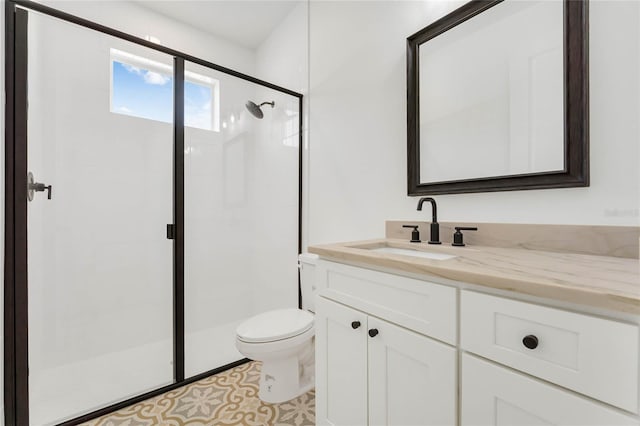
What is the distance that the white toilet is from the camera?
1.38m

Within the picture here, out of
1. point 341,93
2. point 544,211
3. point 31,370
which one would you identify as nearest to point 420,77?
point 341,93

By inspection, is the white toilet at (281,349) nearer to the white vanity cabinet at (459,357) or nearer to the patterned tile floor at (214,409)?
the patterned tile floor at (214,409)

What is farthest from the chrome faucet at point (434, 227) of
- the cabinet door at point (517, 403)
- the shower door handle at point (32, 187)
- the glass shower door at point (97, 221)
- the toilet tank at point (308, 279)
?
the shower door handle at point (32, 187)

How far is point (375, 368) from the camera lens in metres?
0.91

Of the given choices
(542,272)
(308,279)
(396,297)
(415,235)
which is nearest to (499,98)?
(415,235)

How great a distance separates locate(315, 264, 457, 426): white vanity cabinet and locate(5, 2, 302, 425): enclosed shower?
3.54 feet

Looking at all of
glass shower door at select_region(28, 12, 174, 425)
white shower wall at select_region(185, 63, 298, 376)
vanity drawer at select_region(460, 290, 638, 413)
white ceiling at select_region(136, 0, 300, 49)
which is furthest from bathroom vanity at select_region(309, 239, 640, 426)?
white ceiling at select_region(136, 0, 300, 49)

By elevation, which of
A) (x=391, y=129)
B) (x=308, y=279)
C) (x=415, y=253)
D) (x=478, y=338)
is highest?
(x=391, y=129)

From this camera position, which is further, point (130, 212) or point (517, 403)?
point (130, 212)

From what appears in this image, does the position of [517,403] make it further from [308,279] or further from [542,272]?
[308,279]

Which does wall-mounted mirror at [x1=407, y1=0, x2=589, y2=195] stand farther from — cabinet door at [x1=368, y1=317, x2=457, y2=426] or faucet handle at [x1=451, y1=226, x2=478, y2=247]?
cabinet door at [x1=368, y1=317, x2=457, y2=426]

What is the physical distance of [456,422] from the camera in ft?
2.36

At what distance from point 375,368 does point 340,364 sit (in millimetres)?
171

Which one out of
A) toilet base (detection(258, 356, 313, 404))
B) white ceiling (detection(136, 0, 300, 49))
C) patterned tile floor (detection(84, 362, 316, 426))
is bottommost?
patterned tile floor (detection(84, 362, 316, 426))
